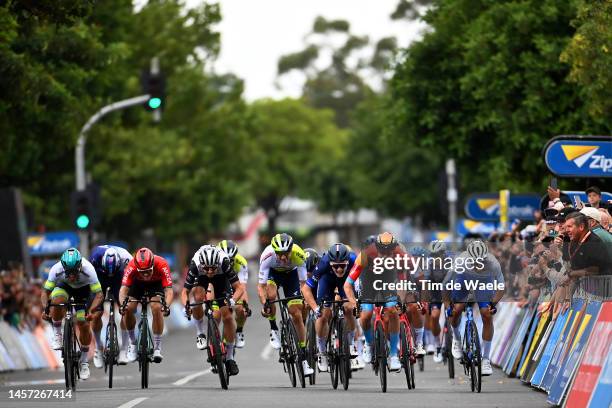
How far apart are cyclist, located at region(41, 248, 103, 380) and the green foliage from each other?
7.47 meters

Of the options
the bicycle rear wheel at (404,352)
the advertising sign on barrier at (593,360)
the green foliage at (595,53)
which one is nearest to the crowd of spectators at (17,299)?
the green foliage at (595,53)

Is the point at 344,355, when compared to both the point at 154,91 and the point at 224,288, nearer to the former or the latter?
the point at 224,288

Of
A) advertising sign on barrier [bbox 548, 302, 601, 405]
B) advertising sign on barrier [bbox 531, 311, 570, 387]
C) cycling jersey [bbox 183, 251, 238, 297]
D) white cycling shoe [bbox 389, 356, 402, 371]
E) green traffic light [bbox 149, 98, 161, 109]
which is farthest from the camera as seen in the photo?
green traffic light [bbox 149, 98, 161, 109]

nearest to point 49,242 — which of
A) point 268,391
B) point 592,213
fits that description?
point 268,391

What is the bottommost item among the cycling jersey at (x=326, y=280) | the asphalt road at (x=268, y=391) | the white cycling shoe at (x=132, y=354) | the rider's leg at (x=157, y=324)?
the asphalt road at (x=268, y=391)

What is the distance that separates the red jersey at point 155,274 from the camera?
20.1 meters

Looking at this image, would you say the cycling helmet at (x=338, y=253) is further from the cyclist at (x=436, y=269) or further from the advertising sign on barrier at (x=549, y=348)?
the advertising sign on barrier at (x=549, y=348)

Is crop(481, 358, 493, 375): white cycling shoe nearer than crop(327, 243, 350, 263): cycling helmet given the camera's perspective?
Yes

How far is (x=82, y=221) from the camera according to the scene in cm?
3053

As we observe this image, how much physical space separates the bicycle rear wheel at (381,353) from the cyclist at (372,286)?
0.28 meters

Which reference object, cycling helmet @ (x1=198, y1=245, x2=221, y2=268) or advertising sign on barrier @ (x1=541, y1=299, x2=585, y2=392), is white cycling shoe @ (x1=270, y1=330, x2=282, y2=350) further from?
advertising sign on barrier @ (x1=541, y1=299, x2=585, y2=392)

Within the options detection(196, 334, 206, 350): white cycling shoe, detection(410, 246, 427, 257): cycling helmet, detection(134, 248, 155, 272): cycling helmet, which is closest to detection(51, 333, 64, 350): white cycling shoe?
detection(134, 248, 155, 272): cycling helmet

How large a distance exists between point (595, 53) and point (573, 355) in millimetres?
9077

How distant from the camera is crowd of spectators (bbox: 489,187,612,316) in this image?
15.9 m
